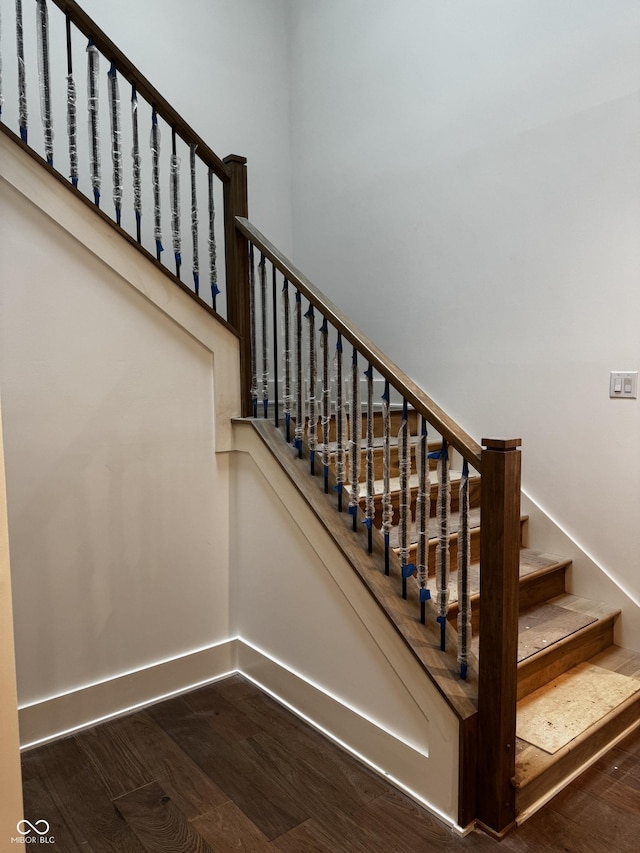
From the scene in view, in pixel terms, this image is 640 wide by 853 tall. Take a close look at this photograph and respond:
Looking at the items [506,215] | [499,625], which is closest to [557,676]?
[499,625]

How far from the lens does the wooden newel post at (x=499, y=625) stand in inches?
67.9

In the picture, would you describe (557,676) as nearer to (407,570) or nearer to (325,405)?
(407,570)

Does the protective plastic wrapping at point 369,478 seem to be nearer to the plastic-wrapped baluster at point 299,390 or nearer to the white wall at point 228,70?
the plastic-wrapped baluster at point 299,390

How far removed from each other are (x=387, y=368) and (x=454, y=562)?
1.07m

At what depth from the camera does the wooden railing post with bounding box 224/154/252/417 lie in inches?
107

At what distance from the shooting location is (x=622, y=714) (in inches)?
87.4

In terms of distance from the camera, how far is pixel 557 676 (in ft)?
7.83

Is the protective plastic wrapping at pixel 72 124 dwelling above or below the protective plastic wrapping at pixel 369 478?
above

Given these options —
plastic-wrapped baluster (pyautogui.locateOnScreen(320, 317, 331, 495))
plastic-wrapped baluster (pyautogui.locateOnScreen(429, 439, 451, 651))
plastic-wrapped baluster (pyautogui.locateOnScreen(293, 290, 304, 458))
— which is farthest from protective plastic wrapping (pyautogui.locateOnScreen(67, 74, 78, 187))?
plastic-wrapped baluster (pyautogui.locateOnScreen(429, 439, 451, 651))

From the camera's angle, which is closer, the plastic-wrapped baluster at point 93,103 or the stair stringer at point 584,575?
the plastic-wrapped baluster at point 93,103

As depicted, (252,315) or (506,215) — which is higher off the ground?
(506,215)

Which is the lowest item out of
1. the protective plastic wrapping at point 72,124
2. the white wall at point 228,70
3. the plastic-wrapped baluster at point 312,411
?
the plastic-wrapped baluster at point 312,411

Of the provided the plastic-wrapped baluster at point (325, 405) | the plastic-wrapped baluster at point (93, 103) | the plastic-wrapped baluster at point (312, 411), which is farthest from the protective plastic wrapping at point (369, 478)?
the plastic-wrapped baluster at point (93, 103)

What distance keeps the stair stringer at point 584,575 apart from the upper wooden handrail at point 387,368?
1143 millimetres
